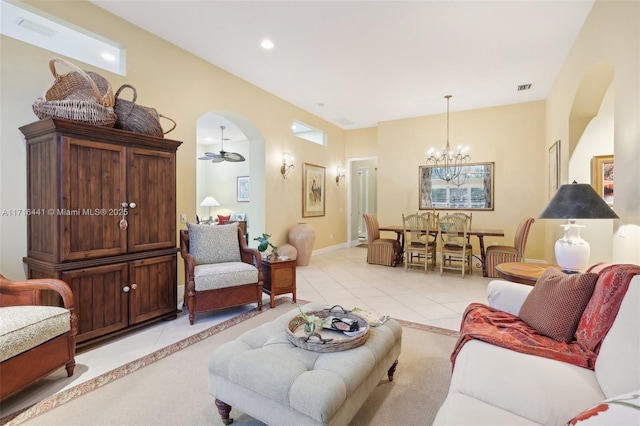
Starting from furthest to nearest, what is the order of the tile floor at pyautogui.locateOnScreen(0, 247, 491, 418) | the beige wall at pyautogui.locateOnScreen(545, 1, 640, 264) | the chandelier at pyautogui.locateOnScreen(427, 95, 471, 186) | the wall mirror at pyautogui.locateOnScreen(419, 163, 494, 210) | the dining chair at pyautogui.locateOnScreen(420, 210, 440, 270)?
the chandelier at pyautogui.locateOnScreen(427, 95, 471, 186) → the wall mirror at pyautogui.locateOnScreen(419, 163, 494, 210) → the dining chair at pyautogui.locateOnScreen(420, 210, 440, 270) → the tile floor at pyautogui.locateOnScreen(0, 247, 491, 418) → the beige wall at pyautogui.locateOnScreen(545, 1, 640, 264)

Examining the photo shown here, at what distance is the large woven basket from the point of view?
2.36 meters

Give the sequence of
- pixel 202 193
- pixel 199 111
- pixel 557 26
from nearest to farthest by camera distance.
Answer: pixel 557 26
pixel 199 111
pixel 202 193

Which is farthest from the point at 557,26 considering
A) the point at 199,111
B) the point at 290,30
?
the point at 199,111

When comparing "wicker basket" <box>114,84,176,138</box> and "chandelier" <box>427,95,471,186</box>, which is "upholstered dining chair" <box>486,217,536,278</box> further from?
"wicker basket" <box>114,84,176,138</box>

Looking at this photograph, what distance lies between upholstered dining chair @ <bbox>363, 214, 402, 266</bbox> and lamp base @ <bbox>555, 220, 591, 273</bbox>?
3.53 metres

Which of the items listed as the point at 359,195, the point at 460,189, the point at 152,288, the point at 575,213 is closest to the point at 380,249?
the point at 460,189

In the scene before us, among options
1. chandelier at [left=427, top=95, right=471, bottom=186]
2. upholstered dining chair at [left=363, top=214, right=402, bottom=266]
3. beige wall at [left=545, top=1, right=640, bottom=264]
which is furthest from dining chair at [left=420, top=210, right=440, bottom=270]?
beige wall at [left=545, top=1, right=640, bottom=264]

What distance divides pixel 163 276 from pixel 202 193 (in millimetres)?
7000

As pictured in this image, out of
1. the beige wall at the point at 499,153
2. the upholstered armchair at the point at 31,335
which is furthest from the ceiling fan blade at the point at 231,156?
the upholstered armchair at the point at 31,335

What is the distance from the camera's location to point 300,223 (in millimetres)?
6195

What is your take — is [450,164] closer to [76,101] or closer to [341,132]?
[341,132]

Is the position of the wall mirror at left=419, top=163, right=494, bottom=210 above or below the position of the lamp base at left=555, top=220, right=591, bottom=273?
above

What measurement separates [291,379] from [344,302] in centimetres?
242

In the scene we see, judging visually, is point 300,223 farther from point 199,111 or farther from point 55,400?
point 55,400
